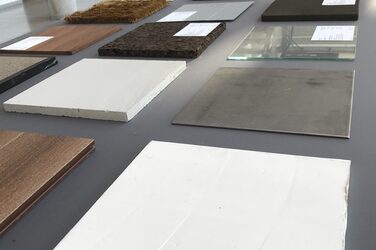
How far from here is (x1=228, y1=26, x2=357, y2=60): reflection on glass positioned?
1463 mm

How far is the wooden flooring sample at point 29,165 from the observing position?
78 centimetres

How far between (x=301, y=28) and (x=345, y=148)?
0.99 meters

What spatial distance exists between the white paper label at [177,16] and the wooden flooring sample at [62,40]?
266 mm

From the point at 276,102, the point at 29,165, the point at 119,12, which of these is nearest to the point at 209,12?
the point at 119,12

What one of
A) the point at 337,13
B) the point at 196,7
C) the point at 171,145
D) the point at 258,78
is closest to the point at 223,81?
the point at 258,78

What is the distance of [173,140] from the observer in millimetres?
1012

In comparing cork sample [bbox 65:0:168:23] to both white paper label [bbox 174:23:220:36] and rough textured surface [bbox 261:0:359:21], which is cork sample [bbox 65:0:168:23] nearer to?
white paper label [bbox 174:23:220:36]

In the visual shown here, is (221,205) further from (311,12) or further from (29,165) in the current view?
(311,12)

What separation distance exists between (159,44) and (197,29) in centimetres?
26

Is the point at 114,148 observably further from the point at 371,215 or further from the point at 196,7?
the point at 196,7

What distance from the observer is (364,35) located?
161cm

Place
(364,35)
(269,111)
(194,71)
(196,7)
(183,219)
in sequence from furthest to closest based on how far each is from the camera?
(196,7)
(364,35)
(194,71)
(269,111)
(183,219)

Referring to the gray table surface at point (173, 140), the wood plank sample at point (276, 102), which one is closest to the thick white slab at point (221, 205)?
the gray table surface at point (173, 140)

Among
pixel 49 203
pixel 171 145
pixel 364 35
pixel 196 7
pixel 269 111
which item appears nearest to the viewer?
pixel 49 203
